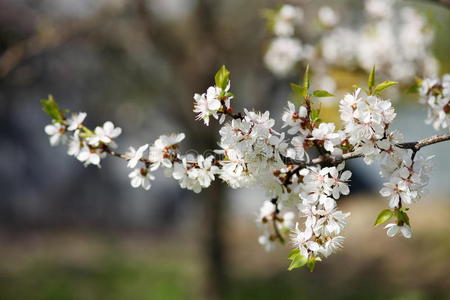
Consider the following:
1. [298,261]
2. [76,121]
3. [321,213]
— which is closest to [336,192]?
[321,213]

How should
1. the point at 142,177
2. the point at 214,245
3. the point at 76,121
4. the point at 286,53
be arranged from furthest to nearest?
the point at 214,245, the point at 286,53, the point at 76,121, the point at 142,177

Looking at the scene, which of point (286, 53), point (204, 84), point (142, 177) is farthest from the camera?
point (204, 84)

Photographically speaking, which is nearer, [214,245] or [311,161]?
[311,161]

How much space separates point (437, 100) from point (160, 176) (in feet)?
33.0

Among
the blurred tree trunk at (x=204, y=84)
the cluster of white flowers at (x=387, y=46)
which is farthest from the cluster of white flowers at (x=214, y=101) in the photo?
the blurred tree trunk at (x=204, y=84)

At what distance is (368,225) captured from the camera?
714 centimetres

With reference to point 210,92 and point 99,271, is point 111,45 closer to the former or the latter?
point 99,271

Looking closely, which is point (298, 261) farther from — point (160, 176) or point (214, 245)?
point (160, 176)

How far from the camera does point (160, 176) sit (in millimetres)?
11578

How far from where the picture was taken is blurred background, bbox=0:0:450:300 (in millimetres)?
4430

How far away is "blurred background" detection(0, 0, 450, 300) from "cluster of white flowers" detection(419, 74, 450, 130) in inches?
5.6

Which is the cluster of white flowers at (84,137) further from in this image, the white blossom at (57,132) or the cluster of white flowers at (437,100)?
the cluster of white flowers at (437,100)

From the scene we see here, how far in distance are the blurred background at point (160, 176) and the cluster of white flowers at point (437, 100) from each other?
14cm

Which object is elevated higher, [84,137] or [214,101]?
Result: [84,137]
